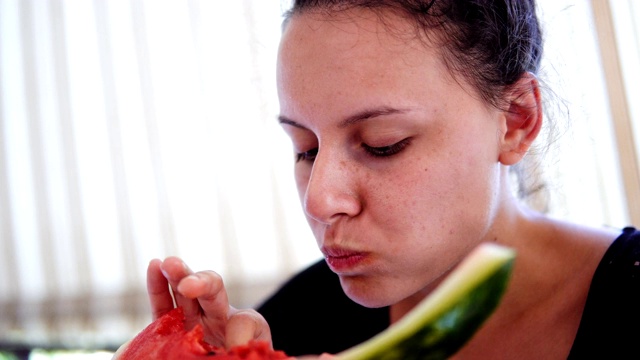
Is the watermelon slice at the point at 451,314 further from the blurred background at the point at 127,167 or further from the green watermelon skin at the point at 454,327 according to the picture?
the blurred background at the point at 127,167

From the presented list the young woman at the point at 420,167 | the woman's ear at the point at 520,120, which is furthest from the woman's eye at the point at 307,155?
the woman's ear at the point at 520,120

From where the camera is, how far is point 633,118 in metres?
1.56

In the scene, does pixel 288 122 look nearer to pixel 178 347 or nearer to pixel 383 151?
pixel 383 151

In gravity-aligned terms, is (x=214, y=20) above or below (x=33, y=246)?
above

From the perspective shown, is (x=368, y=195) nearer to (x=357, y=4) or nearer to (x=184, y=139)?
(x=357, y=4)

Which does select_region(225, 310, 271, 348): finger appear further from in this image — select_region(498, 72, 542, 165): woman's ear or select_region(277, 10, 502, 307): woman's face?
select_region(498, 72, 542, 165): woman's ear

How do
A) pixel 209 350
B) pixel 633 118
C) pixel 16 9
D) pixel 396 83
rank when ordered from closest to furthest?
pixel 209 350, pixel 396 83, pixel 633 118, pixel 16 9

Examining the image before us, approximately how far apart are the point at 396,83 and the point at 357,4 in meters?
0.12

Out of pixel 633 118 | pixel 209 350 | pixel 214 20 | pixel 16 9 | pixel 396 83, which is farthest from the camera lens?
pixel 16 9

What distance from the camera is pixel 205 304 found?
75cm

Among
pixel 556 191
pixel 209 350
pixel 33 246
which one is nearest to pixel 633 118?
pixel 556 191

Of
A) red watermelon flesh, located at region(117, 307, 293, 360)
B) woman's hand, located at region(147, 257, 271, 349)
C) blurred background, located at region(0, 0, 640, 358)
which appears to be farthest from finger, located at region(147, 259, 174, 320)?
blurred background, located at region(0, 0, 640, 358)

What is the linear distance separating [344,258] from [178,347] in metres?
0.26

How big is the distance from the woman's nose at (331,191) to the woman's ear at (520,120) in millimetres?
212
